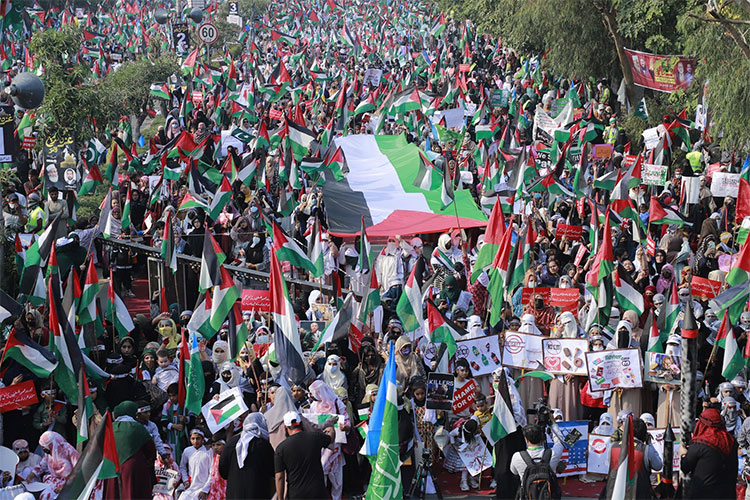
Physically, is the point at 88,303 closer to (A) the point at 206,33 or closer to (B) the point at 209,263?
(B) the point at 209,263

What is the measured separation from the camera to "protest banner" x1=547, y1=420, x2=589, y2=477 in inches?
439

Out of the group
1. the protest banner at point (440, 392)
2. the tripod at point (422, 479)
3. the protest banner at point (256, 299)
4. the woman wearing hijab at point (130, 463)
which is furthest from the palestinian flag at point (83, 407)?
the protest banner at point (256, 299)

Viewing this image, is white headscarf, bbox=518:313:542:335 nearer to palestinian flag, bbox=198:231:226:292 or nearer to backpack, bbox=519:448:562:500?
backpack, bbox=519:448:562:500

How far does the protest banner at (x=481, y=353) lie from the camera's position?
1202 centimetres

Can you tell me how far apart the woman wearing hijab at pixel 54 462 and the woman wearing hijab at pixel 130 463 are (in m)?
0.70

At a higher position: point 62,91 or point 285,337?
point 285,337

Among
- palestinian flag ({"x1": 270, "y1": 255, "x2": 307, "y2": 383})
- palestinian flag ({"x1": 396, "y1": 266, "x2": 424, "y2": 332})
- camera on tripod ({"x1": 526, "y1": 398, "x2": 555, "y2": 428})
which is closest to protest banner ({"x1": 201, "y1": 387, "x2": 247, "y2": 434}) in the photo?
palestinian flag ({"x1": 270, "y1": 255, "x2": 307, "y2": 383})

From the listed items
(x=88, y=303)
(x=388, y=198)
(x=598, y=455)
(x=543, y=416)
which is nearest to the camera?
(x=543, y=416)

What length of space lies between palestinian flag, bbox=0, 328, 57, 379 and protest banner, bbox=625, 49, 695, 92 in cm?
1924

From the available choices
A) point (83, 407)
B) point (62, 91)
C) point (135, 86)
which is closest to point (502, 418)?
point (83, 407)

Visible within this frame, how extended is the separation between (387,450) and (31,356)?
3932mm

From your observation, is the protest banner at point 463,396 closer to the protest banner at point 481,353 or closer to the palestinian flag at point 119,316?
the protest banner at point 481,353

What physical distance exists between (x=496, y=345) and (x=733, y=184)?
898cm

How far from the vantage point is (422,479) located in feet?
35.8
